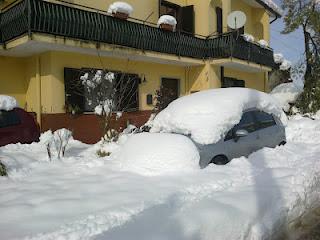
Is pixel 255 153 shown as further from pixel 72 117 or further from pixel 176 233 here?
pixel 72 117

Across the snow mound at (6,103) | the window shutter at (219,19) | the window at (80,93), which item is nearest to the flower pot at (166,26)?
the window at (80,93)

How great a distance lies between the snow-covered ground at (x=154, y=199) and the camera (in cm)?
402

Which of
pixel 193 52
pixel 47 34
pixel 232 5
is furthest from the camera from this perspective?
pixel 232 5

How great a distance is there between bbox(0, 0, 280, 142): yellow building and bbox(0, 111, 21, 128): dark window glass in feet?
8.59

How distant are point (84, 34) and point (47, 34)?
141 cm

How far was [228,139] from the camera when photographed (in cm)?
718

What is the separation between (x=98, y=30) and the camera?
40.3 ft

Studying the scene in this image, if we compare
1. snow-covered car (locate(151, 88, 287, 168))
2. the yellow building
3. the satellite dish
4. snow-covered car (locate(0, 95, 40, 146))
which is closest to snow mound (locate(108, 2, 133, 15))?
the yellow building

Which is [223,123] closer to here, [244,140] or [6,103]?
[244,140]

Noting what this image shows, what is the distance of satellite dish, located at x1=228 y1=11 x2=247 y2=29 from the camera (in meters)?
18.5

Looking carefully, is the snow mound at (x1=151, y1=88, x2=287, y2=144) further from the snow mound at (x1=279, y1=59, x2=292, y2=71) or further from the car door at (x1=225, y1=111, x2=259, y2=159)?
the snow mound at (x1=279, y1=59, x2=292, y2=71)

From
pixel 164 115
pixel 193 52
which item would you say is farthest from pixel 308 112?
pixel 164 115

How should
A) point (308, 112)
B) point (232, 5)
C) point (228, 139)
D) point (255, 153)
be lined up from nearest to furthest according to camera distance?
point (228, 139)
point (255, 153)
point (308, 112)
point (232, 5)

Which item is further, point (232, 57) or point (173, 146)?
point (232, 57)
